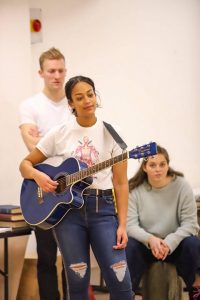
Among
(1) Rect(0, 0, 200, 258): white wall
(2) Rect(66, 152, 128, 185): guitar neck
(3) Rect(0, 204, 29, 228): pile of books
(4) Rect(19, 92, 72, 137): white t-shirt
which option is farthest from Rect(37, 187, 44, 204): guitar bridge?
(1) Rect(0, 0, 200, 258): white wall

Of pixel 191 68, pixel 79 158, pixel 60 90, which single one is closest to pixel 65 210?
pixel 79 158

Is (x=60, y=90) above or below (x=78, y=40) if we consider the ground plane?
below

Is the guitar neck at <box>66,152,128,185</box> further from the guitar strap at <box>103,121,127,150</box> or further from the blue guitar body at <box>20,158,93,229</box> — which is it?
the guitar strap at <box>103,121,127,150</box>

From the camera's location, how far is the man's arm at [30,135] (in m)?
2.93

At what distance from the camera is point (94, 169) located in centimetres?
219

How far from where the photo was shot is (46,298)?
9.71 ft

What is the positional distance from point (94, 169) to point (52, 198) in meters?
0.32

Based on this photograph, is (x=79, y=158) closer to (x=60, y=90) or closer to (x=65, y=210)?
(x=65, y=210)

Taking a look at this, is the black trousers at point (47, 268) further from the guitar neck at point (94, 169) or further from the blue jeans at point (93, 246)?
the guitar neck at point (94, 169)

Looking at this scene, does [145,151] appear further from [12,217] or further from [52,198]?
[12,217]

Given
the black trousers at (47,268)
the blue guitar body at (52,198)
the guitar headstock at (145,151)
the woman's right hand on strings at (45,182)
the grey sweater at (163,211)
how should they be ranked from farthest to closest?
the grey sweater at (163,211) → the black trousers at (47,268) → the woman's right hand on strings at (45,182) → the blue guitar body at (52,198) → the guitar headstock at (145,151)

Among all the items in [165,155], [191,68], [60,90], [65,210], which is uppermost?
[191,68]

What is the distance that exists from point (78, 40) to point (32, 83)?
54 centimetres

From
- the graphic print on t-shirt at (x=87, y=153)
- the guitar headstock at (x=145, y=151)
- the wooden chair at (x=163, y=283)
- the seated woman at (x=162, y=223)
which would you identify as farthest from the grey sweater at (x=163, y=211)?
the guitar headstock at (x=145, y=151)
